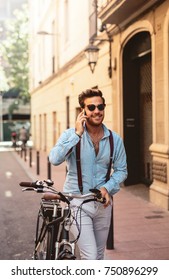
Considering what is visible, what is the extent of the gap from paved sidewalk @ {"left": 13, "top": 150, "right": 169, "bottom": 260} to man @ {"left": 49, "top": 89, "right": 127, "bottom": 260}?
78.9 inches

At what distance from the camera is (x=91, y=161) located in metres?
3.39

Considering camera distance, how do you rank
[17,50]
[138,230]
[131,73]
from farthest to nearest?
[17,50]
[131,73]
[138,230]

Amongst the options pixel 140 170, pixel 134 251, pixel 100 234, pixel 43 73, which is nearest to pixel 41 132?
pixel 43 73

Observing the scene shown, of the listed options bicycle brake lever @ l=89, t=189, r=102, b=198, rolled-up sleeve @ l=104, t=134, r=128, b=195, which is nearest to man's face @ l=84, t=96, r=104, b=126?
rolled-up sleeve @ l=104, t=134, r=128, b=195

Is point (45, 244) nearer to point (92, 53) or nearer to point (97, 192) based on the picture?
point (97, 192)

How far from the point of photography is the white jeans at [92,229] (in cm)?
333

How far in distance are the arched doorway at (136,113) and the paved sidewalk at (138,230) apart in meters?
1.38

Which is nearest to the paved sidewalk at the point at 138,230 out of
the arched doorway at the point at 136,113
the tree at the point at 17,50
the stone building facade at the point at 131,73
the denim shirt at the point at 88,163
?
the stone building facade at the point at 131,73

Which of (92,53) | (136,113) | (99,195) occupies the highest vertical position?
(92,53)

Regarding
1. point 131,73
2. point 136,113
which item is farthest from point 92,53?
point 136,113

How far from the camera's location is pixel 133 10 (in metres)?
9.60

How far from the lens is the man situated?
3.32 m

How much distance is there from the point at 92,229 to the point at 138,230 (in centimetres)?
337

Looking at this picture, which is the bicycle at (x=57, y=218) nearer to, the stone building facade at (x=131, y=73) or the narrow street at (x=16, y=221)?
the narrow street at (x=16, y=221)
